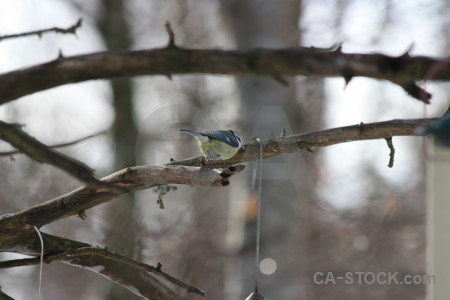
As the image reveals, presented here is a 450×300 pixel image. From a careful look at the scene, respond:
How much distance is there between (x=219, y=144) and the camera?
282cm

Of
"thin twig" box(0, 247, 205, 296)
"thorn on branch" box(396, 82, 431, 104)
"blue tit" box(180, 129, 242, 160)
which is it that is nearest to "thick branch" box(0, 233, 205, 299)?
"thin twig" box(0, 247, 205, 296)

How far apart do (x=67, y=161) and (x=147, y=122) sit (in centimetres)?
797

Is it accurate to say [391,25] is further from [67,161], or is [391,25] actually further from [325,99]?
[67,161]

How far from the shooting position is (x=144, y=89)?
1043 centimetres

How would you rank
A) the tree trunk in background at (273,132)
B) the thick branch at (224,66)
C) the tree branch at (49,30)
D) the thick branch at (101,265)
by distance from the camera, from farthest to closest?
1. the tree trunk in background at (273,132)
2. the thick branch at (101,265)
3. the tree branch at (49,30)
4. the thick branch at (224,66)

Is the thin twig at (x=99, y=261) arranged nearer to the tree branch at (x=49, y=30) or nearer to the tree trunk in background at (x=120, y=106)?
the tree branch at (x=49, y=30)

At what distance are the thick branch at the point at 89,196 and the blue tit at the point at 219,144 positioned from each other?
1.51ft

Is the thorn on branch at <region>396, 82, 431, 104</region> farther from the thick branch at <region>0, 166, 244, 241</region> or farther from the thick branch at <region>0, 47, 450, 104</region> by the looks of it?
the thick branch at <region>0, 166, 244, 241</region>

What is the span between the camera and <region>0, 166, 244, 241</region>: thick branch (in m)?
2.23

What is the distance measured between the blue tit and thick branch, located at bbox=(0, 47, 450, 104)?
36.1 inches

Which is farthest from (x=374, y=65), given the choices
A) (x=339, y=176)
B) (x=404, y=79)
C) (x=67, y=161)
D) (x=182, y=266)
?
(x=339, y=176)

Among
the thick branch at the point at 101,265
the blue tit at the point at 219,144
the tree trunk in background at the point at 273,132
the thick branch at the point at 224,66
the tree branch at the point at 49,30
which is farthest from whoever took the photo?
the tree trunk in background at the point at 273,132

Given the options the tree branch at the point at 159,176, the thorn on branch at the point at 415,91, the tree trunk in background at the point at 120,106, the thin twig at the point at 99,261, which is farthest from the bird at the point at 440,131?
the tree trunk in background at the point at 120,106

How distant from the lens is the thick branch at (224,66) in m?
1.53
